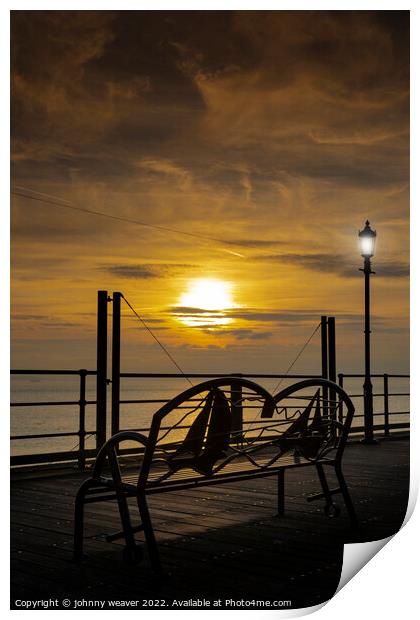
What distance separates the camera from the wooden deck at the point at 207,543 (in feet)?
8.70

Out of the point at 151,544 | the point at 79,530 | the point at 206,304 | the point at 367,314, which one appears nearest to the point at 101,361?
the point at 206,304

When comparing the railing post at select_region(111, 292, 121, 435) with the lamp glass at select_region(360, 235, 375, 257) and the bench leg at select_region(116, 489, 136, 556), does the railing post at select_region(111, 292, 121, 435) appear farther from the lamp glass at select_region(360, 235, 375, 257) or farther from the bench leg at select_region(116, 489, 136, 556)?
the lamp glass at select_region(360, 235, 375, 257)

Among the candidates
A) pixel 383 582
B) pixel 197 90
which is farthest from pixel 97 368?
pixel 383 582

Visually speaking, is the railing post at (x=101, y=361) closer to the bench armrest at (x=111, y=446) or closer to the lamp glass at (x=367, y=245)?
the bench armrest at (x=111, y=446)

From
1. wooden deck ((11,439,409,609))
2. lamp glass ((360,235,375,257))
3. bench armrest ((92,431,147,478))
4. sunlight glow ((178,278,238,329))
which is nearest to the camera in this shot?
wooden deck ((11,439,409,609))

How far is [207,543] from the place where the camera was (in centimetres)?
327

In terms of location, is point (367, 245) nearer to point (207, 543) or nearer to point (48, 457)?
point (48, 457)

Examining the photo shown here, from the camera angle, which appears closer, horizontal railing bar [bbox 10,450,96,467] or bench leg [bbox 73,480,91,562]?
bench leg [bbox 73,480,91,562]

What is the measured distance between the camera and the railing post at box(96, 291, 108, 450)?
5.54 metres

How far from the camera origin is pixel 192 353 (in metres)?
7.07

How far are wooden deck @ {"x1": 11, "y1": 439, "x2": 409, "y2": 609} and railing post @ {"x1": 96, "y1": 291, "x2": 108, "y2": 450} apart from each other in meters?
0.55

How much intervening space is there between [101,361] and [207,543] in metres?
2.49

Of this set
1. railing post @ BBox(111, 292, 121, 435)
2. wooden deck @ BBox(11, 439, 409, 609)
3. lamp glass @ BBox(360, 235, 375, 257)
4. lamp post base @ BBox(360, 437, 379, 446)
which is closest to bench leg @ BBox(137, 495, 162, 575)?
wooden deck @ BBox(11, 439, 409, 609)

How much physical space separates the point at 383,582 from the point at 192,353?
4003 mm
